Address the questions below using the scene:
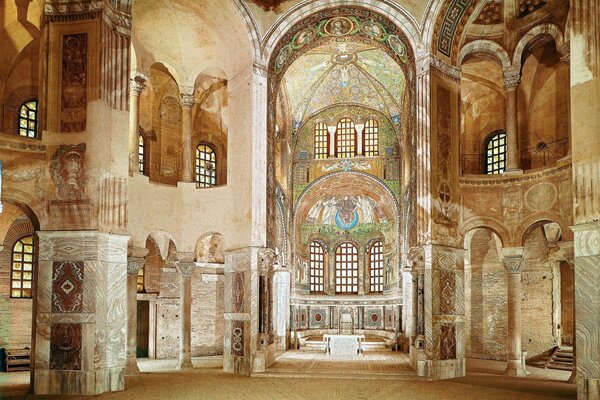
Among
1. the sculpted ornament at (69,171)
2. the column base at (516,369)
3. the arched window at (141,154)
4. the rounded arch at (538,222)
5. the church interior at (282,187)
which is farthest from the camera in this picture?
the arched window at (141,154)

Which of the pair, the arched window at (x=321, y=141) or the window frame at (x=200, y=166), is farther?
the arched window at (x=321, y=141)

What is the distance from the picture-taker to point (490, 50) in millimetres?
22656

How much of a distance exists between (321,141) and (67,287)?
19.3 metres

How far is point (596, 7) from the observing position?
13.4 meters

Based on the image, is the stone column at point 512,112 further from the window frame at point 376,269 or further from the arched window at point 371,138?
the window frame at point 376,269

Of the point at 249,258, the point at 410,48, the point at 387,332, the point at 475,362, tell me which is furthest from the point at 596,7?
the point at 387,332

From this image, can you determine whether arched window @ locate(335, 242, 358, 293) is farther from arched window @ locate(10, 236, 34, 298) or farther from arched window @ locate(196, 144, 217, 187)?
arched window @ locate(10, 236, 34, 298)

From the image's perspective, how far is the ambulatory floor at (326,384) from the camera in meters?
15.1

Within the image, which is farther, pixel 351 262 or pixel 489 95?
pixel 351 262

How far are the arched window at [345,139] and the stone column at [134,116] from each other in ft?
43.3

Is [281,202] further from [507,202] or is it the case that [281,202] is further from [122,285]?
[122,285]

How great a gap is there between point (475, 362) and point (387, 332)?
7.67 m

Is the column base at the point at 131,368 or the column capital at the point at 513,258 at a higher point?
the column capital at the point at 513,258

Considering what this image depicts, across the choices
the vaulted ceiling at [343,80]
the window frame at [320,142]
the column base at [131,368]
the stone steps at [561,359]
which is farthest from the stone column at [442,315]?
the window frame at [320,142]
